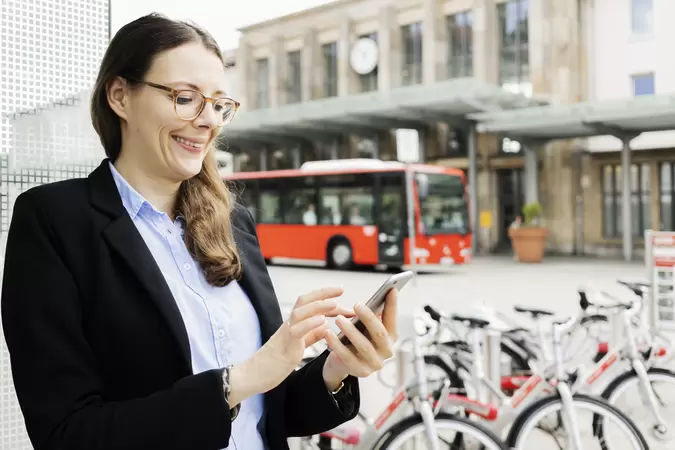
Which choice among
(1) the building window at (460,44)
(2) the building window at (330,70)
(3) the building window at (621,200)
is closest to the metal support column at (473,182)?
(1) the building window at (460,44)

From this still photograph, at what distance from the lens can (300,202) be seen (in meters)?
13.7

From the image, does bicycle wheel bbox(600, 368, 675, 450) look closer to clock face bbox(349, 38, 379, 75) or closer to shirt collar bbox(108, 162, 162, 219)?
shirt collar bbox(108, 162, 162, 219)

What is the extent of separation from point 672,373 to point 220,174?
257 cm

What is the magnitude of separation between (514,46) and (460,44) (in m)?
2.01

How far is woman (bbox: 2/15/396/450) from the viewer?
86 cm

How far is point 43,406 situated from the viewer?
0.84 metres

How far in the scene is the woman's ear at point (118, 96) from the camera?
1.03 m

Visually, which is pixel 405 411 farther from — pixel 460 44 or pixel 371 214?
pixel 460 44

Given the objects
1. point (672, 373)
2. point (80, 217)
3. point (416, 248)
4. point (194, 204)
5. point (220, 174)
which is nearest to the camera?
point (80, 217)

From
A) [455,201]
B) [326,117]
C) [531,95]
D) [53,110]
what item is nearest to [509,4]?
[531,95]

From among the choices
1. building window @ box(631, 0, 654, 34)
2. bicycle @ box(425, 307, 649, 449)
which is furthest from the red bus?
bicycle @ box(425, 307, 649, 449)

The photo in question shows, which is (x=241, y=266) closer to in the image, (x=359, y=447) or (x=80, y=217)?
(x=80, y=217)

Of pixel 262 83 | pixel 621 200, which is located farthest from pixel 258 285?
pixel 262 83

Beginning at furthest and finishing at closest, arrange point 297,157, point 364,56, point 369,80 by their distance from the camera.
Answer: point 369,80
point 364,56
point 297,157
